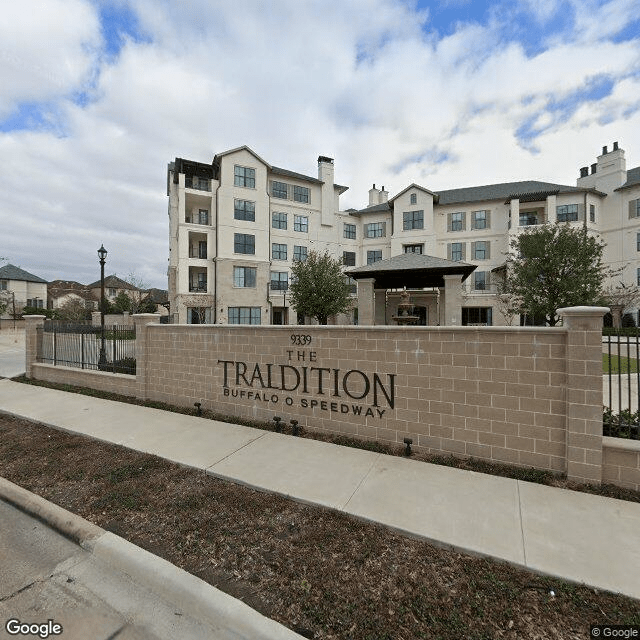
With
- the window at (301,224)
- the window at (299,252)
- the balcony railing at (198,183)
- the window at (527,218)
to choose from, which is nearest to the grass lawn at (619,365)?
the window at (527,218)

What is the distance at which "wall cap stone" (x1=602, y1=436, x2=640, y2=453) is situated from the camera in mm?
4366

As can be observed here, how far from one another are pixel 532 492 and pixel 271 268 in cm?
3054

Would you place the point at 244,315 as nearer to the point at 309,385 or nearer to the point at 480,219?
the point at 309,385

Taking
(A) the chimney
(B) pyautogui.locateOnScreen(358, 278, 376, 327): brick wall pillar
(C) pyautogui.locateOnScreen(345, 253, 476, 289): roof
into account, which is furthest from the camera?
(A) the chimney

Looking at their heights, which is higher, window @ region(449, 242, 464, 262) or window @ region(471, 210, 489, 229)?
window @ region(471, 210, 489, 229)

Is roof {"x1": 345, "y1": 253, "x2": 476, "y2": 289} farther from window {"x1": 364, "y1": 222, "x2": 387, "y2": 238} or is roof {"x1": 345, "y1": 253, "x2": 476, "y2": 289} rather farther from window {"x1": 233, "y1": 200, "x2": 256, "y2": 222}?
window {"x1": 364, "y1": 222, "x2": 387, "y2": 238}

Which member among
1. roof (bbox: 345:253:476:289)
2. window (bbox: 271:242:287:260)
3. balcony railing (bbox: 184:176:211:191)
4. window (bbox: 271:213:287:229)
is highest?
balcony railing (bbox: 184:176:211:191)

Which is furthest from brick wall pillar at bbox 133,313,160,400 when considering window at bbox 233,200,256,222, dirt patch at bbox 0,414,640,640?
window at bbox 233,200,256,222

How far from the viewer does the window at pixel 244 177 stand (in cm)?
3066

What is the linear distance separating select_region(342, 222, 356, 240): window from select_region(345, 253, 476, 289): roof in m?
21.5

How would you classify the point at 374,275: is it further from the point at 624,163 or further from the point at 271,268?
the point at 624,163

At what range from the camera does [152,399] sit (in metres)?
9.10

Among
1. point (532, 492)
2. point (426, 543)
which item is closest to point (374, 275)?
point (532, 492)

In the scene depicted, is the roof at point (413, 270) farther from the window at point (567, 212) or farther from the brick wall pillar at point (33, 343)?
the window at point (567, 212)
